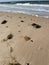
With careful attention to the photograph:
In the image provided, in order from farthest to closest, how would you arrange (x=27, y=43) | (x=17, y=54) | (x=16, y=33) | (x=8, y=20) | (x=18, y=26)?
(x=8, y=20), (x=18, y=26), (x=16, y=33), (x=27, y=43), (x=17, y=54)

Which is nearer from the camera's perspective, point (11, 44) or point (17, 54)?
point (17, 54)

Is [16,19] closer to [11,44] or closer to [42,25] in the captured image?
[42,25]

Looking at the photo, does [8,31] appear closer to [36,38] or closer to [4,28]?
[4,28]

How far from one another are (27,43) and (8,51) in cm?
25

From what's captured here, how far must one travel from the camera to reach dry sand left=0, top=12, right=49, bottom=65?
2320 mm

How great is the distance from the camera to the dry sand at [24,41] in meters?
2.32

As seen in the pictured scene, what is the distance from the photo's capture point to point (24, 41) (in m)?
2.60

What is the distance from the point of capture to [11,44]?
101 inches

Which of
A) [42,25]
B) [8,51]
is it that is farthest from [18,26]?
[8,51]

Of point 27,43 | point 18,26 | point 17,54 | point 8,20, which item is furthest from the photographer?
point 8,20

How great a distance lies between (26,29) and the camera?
2.88 metres

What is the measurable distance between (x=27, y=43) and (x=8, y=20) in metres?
0.77

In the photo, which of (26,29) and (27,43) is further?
(26,29)

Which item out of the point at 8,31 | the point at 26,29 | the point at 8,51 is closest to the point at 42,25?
the point at 26,29
